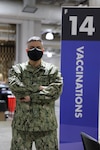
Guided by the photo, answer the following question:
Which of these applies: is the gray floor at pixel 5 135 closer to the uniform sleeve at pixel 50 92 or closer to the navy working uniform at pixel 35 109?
the navy working uniform at pixel 35 109

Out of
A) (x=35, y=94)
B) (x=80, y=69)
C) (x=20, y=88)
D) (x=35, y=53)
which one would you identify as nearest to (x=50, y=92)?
(x=35, y=94)

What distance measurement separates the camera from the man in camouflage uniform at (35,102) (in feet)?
9.77

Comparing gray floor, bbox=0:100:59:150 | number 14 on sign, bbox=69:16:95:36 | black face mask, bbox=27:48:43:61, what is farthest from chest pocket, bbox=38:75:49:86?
gray floor, bbox=0:100:59:150

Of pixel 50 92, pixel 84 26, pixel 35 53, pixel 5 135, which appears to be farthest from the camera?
pixel 5 135

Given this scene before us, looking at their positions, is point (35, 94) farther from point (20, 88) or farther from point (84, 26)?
point (84, 26)

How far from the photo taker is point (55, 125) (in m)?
3.10

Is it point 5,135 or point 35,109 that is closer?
point 35,109

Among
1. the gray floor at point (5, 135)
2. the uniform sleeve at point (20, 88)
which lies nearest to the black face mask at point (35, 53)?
the uniform sleeve at point (20, 88)

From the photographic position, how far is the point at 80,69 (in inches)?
136

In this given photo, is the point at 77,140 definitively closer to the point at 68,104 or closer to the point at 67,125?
the point at 67,125

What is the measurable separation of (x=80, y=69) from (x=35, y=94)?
29.3 inches

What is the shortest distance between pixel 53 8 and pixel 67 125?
5769mm

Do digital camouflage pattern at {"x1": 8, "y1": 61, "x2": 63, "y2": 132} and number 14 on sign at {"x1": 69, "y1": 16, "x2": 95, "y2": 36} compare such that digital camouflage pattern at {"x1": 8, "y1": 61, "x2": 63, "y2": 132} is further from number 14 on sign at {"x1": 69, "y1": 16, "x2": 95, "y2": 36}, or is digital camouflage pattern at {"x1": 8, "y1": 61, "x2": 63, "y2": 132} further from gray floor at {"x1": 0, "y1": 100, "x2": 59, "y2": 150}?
gray floor at {"x1": 0, "y1": 100, "x2": 59, "y2": 150}

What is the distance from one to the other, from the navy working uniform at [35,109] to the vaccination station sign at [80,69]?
46 cm
